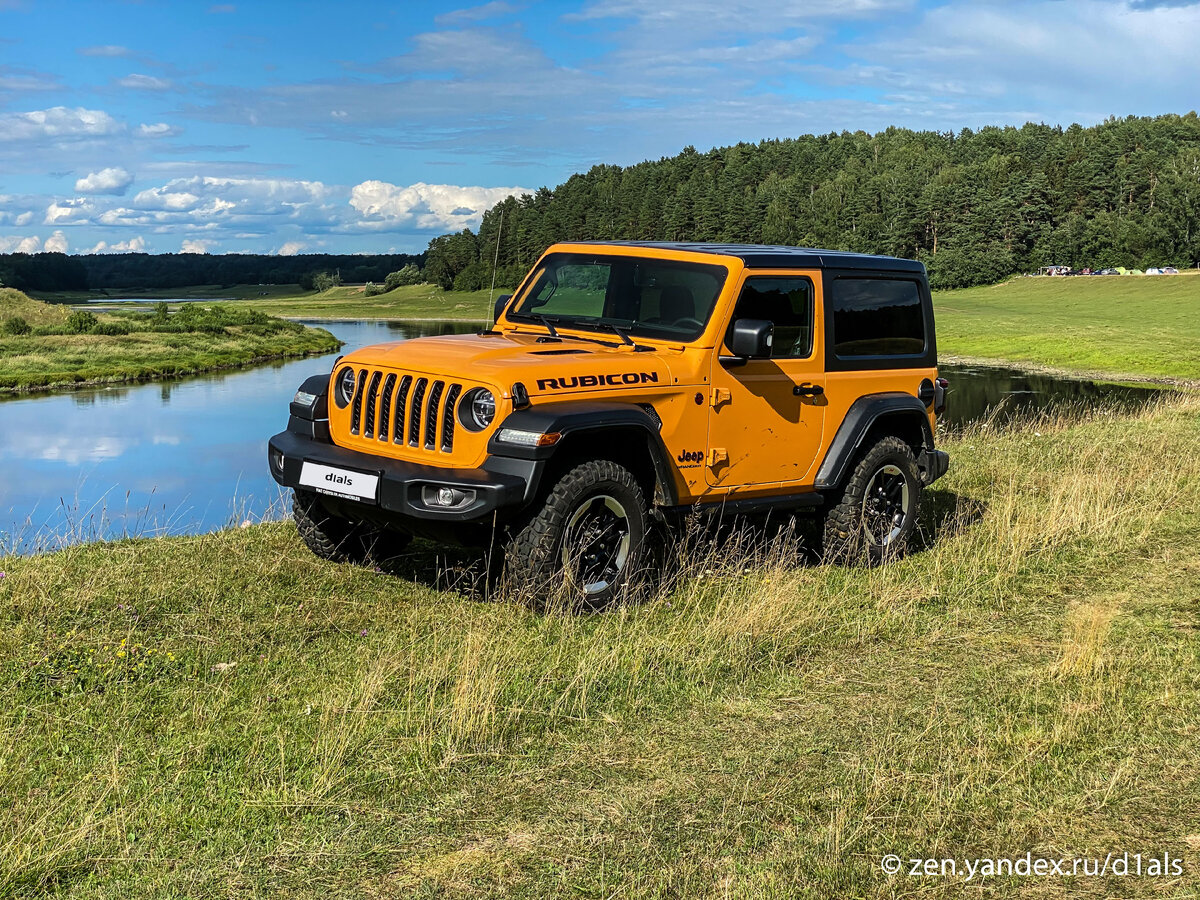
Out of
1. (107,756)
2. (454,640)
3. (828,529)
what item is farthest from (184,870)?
(828,529)

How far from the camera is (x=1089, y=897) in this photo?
3.78 m

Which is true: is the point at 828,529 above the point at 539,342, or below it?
below

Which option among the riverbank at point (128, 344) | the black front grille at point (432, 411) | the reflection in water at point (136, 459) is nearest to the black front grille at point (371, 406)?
the black front grille at point (432, 411)

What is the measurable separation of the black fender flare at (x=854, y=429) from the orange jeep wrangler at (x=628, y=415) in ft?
0.05

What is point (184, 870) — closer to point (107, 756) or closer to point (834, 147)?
point (107, 756)

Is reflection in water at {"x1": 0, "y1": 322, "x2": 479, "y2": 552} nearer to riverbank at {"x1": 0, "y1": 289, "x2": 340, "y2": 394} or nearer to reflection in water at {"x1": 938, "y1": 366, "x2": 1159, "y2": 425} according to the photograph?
riverbank at {"x1": 0, "y1": 289, "x2": 340, "y2": 394}

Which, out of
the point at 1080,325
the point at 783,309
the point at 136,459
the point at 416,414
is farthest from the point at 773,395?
the point at 1080,325

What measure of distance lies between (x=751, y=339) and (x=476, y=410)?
1.84 meters

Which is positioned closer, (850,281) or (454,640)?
(454,640)

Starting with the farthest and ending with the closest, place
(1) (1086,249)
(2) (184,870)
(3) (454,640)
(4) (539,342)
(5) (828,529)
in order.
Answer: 1. (1) (1086,249)
2. (5) (828,529)
3. (4) (539,342)
4. (3) (454,640)
5. (2) (184,870)

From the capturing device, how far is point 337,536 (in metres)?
7.96

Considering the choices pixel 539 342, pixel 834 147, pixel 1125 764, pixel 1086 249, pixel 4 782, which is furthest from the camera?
pixel 834 147

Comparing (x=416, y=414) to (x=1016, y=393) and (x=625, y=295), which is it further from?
(x=1016, y=393)

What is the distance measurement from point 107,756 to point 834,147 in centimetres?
17426
